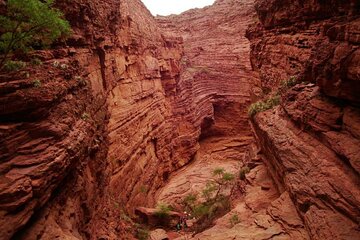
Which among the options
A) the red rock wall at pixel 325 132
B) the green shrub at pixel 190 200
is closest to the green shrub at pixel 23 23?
the red rock wall at pixel 325 132

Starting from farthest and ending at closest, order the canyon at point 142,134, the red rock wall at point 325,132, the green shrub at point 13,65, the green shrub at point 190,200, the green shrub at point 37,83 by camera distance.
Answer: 1. the green shrub at point 190,200
2. the green shrub at point 37,83
3. the green shrub at point 13,65
4. the canyon at point 142,134
5. the red rock wall at point 325,132

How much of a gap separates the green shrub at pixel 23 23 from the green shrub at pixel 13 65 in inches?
3.8

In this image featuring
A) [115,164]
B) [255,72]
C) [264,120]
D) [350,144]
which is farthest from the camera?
[255,72]

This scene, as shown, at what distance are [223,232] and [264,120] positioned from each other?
13.7 ft

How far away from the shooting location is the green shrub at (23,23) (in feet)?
21.2

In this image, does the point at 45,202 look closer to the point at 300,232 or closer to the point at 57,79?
the point at 57,79

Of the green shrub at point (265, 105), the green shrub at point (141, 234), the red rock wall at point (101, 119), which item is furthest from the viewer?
the green shrub at point (141, 234)

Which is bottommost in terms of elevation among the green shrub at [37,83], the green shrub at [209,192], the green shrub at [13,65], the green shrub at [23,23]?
the green shrub at [209,192]

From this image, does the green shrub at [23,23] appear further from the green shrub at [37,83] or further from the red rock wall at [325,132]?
the red rock wall at [325,132]

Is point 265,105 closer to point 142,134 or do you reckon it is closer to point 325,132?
point 325,132

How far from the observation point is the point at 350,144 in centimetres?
645

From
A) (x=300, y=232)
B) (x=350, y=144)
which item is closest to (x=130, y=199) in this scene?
(x=300, y=232)

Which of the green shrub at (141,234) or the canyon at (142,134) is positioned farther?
the green shrub at (141,234)

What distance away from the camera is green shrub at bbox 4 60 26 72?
22.1 feet
